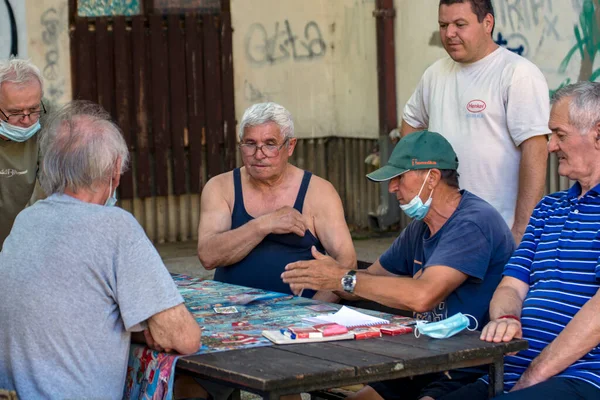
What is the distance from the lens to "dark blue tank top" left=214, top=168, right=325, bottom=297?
→ 15.2 feet

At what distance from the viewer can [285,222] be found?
4.59m

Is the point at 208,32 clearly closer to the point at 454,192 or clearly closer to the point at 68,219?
the point at 454,192

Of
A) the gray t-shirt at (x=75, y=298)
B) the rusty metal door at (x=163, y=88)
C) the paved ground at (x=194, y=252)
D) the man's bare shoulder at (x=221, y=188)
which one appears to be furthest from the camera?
the rusty metal door at (x=163, y=88)

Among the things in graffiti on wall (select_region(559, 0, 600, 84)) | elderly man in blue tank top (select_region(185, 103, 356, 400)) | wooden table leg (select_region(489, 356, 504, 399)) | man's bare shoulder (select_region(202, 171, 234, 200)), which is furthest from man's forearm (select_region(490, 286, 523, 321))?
graffiti on wall (select_region(559, 0, 600, 84))

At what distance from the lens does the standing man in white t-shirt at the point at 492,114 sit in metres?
4.69

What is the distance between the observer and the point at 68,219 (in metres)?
3.05

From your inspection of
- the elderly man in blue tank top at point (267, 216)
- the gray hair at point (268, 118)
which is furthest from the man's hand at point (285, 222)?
the gray hair at point (268, 118)

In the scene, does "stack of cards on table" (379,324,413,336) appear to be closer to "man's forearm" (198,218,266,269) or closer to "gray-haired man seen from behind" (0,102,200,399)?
"gray-haired man seen from behind" (0,102,200,399)

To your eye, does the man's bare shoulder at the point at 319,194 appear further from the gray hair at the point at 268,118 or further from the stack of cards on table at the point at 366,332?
the stack of cards on table at the point at 366,332

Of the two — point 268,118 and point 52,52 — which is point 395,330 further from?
point 52,52

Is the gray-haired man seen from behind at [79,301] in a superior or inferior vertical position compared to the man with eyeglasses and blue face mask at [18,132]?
inferior

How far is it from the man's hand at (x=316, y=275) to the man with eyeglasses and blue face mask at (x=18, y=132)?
1.57 m

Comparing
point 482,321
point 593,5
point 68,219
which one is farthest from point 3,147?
point 593,5

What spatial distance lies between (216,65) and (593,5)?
11.9 feet
